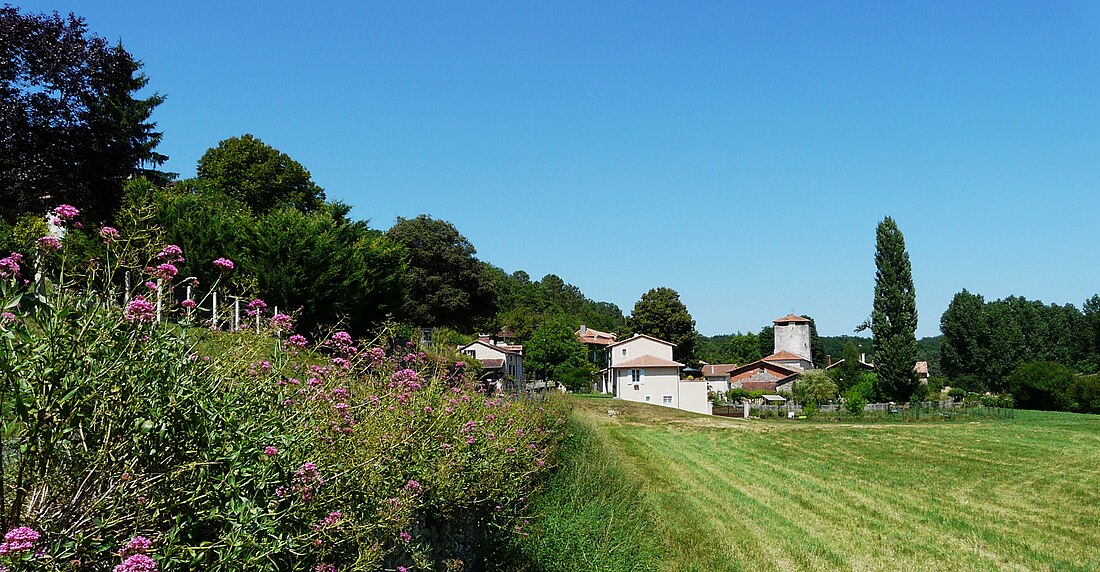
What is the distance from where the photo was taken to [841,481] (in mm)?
21922

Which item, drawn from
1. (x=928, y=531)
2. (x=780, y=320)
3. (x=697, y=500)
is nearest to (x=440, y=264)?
(x=697, y=500)

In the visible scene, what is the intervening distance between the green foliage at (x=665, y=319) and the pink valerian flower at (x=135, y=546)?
76321 millimetres

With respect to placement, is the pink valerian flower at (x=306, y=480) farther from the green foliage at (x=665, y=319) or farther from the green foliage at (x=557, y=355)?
the green foliage at (x=665, y=319)

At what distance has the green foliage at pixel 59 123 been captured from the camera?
17.2m

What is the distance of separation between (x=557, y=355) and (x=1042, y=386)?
3972 centimetres

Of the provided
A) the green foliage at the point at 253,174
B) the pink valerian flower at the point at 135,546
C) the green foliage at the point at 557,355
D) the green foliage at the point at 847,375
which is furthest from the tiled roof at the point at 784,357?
the pink valerian flower at the point at 135,546

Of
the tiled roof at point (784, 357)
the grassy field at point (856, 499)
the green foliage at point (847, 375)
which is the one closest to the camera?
the grassy field at point (856, 499)

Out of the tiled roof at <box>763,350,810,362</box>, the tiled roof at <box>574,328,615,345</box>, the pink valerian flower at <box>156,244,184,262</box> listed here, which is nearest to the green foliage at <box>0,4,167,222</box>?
the pink valerian flower at <box>156,244,184,262</box>

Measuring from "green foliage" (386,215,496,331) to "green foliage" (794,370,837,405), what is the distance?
27761 millimetres

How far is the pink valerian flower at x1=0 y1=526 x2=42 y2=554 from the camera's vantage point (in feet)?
7.07

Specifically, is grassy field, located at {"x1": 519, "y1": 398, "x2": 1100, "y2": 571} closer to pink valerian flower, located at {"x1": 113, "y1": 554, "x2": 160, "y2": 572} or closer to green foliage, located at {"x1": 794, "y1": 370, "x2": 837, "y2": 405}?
pink valerian flower, located at {"x1": 113, "y1": 554, "x2": 160, "y2": 572}

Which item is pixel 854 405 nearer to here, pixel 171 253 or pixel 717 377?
pixel 717 377

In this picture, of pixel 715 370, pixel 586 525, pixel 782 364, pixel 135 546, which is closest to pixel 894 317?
pixel 715 370

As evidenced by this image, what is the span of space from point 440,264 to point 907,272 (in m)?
37.8
